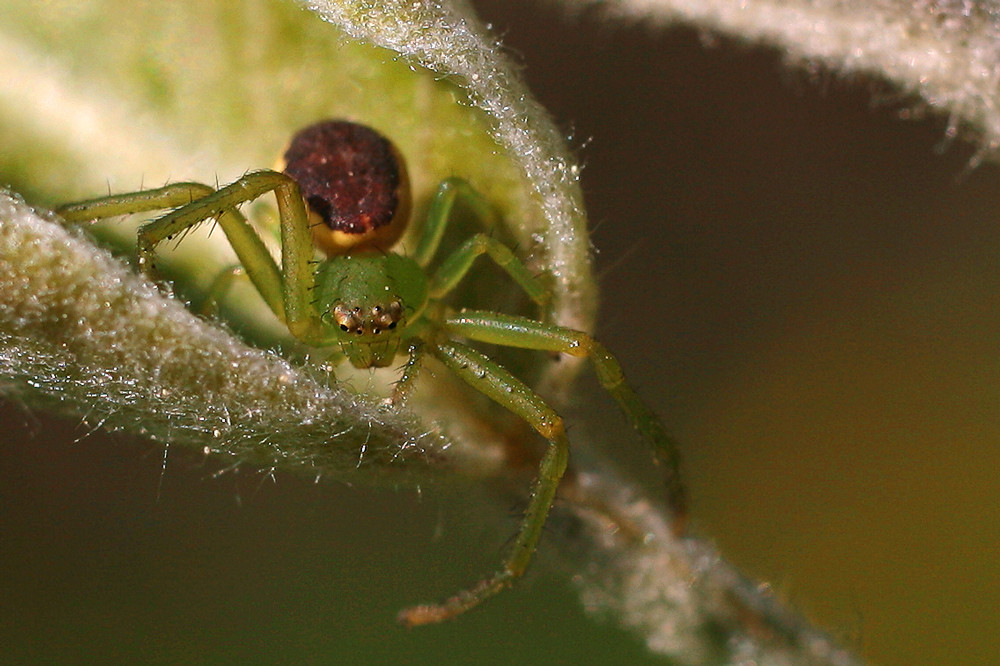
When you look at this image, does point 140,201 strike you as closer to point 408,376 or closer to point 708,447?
point 408,376

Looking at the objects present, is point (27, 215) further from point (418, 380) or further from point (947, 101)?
point (947, 101)

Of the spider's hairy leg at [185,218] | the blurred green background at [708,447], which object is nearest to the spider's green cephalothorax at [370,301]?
the spider's hairy leg at [185,218]

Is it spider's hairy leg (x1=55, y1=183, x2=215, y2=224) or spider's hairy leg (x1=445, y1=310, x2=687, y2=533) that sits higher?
spider's hairy leg (x1=445, y1=310, x2=687, y2=533)

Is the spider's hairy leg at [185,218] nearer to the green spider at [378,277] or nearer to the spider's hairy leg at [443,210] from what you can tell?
the green spider at [378,277]

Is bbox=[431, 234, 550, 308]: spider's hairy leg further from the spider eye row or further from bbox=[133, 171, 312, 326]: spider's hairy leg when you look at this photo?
bbox=[133, 171, 312, 326]: spider's hairy leg

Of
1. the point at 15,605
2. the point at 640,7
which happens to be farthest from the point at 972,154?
the point at 15,605

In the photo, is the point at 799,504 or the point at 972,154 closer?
the point at 972,154

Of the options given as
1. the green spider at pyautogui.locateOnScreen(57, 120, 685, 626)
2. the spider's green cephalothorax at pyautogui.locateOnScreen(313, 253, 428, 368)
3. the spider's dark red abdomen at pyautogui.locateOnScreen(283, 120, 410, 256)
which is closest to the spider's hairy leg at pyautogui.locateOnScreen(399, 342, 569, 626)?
the green spider at pyautogui.locateOnScreen(57, 120, 685, 626)

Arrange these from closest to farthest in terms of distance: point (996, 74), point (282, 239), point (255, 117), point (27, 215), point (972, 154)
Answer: point (27, 215)
point (996, 74)
point (972, 154)
point (255, 117)
point (282, 239)

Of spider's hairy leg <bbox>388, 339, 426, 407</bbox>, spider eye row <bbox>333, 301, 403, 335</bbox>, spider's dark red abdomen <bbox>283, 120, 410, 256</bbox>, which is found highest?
spider's dark red abdomen <bbox>283, 120, 410, 256</bbox>
